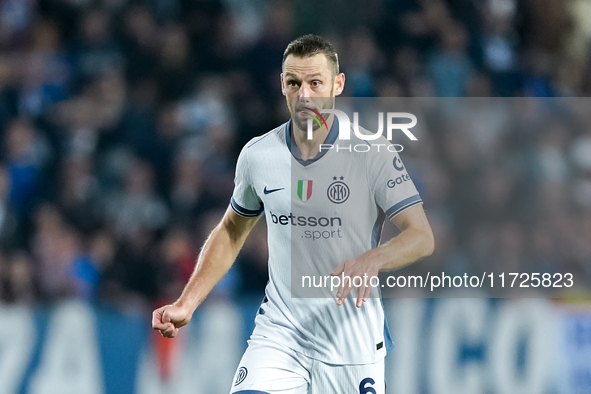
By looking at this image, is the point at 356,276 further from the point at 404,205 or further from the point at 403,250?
the point at 404,205

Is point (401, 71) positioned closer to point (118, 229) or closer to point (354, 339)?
point (118, 229)

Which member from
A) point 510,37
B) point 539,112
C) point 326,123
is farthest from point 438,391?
point 510,37

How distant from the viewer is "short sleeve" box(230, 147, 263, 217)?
171 inches

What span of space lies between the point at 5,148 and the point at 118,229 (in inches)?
62.9

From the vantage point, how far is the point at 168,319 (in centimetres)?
378

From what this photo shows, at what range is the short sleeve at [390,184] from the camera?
3.97m

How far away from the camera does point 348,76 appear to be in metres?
7.98

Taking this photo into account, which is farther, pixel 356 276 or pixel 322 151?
pixel 322 151

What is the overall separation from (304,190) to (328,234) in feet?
0.89

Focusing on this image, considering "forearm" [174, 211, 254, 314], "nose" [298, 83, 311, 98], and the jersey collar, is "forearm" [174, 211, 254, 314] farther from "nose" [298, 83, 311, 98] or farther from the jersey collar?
"nose" [298, 83, 311, 98]

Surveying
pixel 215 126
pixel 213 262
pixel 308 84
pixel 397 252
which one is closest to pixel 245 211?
pixel 213 262

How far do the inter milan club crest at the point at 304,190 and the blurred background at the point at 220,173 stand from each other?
5.98 ft

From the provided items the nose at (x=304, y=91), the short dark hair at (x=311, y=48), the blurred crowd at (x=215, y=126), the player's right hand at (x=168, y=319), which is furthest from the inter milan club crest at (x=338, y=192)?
the blurred crowd at (x=215, y=126)

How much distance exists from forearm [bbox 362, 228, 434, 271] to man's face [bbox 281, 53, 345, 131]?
2.73ft
